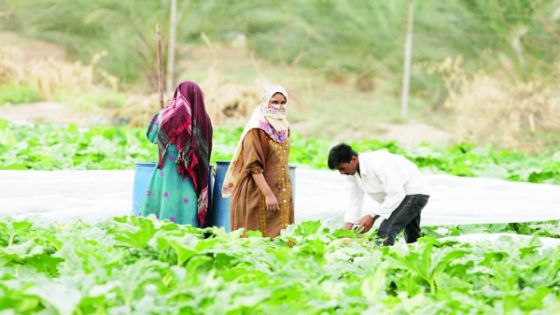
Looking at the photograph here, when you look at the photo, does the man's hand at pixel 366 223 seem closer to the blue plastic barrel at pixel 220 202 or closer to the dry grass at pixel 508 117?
the blue plastic barrel at pixel 220 202

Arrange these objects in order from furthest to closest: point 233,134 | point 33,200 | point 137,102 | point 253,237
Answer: point 137,102, point 233,134, point 33,200, point 253,237

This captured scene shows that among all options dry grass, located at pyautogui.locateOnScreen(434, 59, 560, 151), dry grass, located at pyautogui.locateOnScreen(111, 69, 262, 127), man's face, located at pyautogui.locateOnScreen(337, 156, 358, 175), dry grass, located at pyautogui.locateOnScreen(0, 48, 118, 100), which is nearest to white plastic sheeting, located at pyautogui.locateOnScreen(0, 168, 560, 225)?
man's face, located at pyautogui.locateOnScreen(337, 156, 358, 175)

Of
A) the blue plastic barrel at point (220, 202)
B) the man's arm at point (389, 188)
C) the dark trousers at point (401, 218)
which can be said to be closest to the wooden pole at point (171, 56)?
the blue plastic barrel at point (220, 202)

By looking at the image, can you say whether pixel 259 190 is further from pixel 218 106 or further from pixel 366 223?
pixel 218 106

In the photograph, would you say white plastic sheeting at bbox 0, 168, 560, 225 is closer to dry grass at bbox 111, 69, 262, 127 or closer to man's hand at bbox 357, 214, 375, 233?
man's hand at bbox 357, 214, 375, 233

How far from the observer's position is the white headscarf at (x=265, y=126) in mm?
6383

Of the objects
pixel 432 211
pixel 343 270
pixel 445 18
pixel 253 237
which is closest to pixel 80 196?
pixel 432 211

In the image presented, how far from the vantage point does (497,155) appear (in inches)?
514

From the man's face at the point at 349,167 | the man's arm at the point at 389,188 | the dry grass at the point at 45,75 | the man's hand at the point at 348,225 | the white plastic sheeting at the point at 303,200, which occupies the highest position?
the dry grass at the point at 45,75

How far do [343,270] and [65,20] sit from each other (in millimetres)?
24317

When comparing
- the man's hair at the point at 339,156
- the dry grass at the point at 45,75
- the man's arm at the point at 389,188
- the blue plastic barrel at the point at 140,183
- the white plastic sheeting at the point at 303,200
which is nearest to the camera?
the man's hair at the point at 339,156

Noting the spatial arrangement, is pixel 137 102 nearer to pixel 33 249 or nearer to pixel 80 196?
pixel 80 196

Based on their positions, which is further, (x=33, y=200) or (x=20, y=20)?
(x=20, y=20)

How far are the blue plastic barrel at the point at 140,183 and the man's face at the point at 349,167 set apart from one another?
1235 mm
